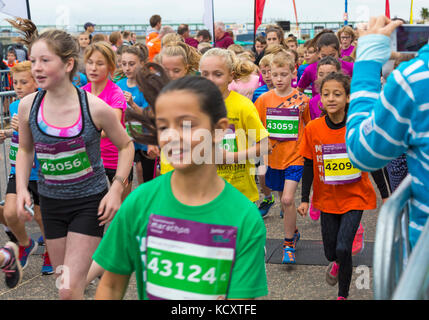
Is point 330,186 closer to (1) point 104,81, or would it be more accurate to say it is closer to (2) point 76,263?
(2) point 76,263

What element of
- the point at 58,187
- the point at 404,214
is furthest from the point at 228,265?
the point at 58,187

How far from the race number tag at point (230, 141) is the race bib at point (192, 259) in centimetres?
214

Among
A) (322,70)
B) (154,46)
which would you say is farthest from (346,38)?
(322,70)

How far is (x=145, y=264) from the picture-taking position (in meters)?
2.13

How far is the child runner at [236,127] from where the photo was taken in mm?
4172

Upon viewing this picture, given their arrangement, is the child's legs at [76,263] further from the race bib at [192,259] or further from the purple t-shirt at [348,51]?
the purple t-shirt at [348,51]

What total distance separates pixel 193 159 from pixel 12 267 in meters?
2.58

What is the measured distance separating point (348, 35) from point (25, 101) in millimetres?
7722

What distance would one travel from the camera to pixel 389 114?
6.03ft

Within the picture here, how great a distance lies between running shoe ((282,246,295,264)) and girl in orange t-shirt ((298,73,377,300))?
0.65 meters

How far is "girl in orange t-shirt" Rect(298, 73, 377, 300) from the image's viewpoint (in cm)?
446
